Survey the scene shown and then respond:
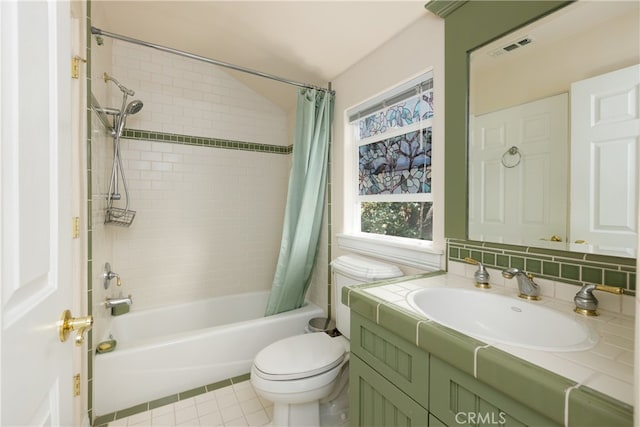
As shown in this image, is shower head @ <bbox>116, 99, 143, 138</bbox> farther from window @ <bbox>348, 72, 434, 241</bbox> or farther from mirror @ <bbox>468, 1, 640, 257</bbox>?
mirror @ <bbox>468, 1, 640, 257</bbox>

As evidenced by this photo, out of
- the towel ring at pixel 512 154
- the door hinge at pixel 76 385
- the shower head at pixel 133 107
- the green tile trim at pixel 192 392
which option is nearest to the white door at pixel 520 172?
the towel ring at pixel 512 154

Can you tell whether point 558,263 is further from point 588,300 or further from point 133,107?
point 133,107

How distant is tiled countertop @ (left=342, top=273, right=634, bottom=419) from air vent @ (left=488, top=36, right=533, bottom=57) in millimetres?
953

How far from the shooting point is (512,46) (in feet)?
3.81

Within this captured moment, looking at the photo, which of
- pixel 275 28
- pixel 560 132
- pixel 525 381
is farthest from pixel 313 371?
pixel 275 28

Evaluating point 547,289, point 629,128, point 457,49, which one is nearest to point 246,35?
point 457,49

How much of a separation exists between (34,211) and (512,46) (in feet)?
5.29

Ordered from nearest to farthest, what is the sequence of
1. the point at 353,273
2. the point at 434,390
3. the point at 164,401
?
the point at 434,390 → the point at 353,273 → the point at 164,401

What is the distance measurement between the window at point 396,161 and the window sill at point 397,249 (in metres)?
0.09

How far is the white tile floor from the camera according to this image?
1.57 metres

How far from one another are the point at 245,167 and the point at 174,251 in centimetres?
101

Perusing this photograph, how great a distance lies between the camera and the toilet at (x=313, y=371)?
52.1 inches

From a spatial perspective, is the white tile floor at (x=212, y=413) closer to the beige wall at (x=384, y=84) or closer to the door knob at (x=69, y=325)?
the beige wall at (x=384, y=84)

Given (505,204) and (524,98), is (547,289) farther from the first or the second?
(524,98)
